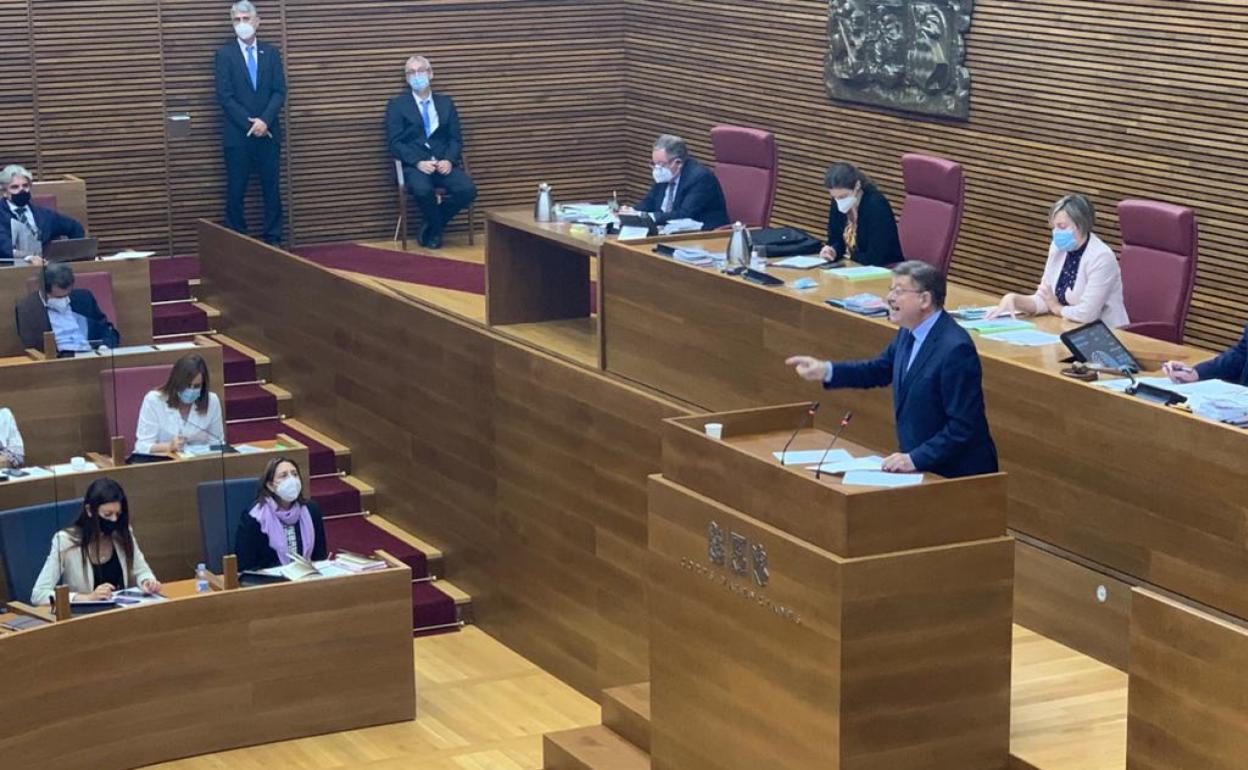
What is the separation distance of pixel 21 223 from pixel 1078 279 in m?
4.77

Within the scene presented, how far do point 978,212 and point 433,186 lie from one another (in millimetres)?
2981

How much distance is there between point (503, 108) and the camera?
11.4 metres

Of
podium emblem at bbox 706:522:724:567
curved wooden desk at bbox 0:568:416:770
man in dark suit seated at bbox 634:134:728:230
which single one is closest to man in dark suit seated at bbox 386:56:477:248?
man in dark suit seated at bbox 634:134:728:230

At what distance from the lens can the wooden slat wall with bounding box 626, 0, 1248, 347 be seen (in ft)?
25.8

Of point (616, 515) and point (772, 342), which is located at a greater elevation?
point (772, 342)

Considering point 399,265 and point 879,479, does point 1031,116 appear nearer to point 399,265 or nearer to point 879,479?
point 399,265

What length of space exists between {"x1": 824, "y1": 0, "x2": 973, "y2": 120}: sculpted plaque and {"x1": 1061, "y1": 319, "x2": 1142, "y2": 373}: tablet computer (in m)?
3.34

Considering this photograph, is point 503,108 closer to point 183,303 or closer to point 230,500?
point 183,303

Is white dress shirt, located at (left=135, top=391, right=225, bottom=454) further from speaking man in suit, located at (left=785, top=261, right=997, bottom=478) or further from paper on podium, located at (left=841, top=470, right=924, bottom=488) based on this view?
paper on podium, located at (left=841, top=470, right=924, bottom=488)

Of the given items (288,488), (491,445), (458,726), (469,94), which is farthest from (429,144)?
(458,726)

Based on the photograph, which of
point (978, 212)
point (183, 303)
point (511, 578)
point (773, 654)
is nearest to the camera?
point (773, 654)

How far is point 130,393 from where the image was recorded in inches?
316

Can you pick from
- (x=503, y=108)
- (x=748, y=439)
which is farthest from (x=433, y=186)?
(x=748, y=439)

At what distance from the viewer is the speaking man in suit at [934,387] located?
4918 mm
